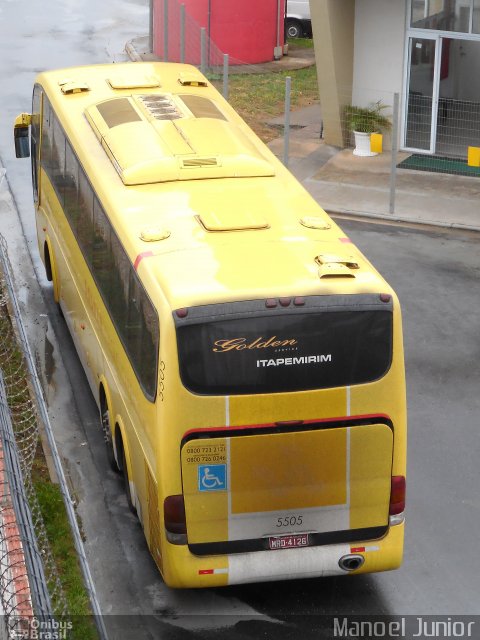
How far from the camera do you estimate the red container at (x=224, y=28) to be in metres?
30.1

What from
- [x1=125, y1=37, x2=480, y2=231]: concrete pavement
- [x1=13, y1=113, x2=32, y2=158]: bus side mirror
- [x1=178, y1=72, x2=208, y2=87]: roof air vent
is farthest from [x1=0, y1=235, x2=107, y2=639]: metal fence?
[x1=125, y1=37, x2=480, y2=231]: concrete pavement

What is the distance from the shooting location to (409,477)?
12391 mm

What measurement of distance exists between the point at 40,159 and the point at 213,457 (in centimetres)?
801

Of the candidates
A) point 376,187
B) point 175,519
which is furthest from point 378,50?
point 175,519

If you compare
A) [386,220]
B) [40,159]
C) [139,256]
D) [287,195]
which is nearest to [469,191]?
[386,220]

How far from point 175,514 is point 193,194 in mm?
3350

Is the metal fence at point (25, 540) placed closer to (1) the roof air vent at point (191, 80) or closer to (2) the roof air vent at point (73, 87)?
(2) the roof air vent at point (73, 87)

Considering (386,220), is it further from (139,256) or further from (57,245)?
(139,256)

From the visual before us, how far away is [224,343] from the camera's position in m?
9.16

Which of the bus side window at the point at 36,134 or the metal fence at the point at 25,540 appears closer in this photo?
the metal fence at the point at 25,540

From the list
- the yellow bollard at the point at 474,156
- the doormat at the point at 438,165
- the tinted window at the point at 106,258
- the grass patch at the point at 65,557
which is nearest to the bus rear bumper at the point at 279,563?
the grass patch at the point at 65,557

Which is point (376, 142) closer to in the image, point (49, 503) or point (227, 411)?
point (49, 503)

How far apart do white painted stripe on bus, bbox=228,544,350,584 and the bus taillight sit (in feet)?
1.53

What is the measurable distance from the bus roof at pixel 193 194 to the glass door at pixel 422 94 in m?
9.63
